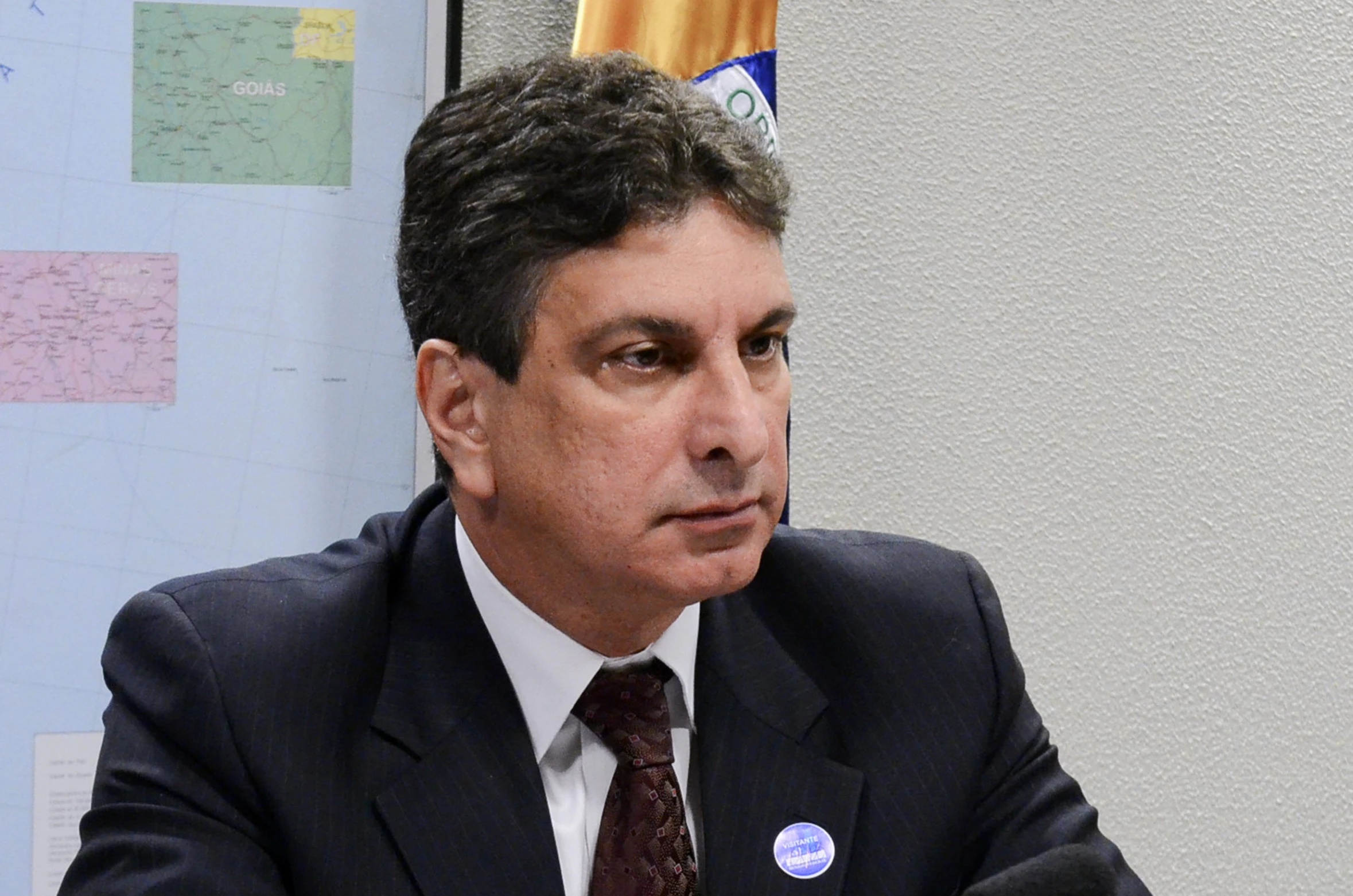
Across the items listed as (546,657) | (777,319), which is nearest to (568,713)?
(546,657)

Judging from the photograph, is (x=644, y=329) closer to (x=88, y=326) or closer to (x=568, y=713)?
(x=568, y=713)

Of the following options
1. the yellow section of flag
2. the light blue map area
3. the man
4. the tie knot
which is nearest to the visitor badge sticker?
the man

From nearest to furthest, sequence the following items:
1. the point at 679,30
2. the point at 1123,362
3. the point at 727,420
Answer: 1. the point at 727,420
2. the point at 679,30
3. the point at 1123,362

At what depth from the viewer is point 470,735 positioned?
1.15 metres

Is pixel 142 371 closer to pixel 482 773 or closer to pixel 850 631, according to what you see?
pixel 482 773

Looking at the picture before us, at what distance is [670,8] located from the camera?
1.56 m

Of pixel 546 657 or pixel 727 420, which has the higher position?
pixel 727 420

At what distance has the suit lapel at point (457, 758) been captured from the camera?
1.09 metres

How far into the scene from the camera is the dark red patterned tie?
3.65 feet

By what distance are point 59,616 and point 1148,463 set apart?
1.40 m

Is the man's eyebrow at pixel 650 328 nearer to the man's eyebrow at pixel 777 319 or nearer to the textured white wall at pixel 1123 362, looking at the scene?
the man's eyebrow at pixel 777 319

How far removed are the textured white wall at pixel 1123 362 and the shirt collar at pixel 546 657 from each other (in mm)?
652

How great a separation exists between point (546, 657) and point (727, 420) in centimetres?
29

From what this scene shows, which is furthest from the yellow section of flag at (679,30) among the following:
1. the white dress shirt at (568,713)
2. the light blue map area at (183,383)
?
the white dress shirt at (568,713)
